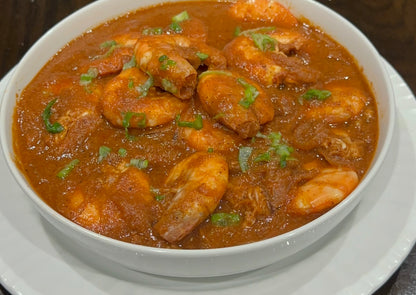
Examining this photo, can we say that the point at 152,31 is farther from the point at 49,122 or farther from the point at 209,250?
the point at 209,250

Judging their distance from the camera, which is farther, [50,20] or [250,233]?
[50,20]

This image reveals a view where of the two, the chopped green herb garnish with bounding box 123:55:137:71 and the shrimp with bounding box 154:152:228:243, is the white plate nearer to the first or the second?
the shrimp with bounding box 154:152:228:243

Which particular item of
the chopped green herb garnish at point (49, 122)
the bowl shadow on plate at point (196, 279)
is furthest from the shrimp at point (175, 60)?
the bowl shadow on plate at point (196, 279)

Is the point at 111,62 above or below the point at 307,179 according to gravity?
above

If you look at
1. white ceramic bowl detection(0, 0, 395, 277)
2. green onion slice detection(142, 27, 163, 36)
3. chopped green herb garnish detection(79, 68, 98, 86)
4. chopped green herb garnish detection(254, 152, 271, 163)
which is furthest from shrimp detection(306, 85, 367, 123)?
chopped green herb garnish detection(79, 68, 98, 86)

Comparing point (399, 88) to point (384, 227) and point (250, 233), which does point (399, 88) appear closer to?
point (384, 227)

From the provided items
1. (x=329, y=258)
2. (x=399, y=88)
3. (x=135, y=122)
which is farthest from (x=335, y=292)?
(x=399, y=88)
